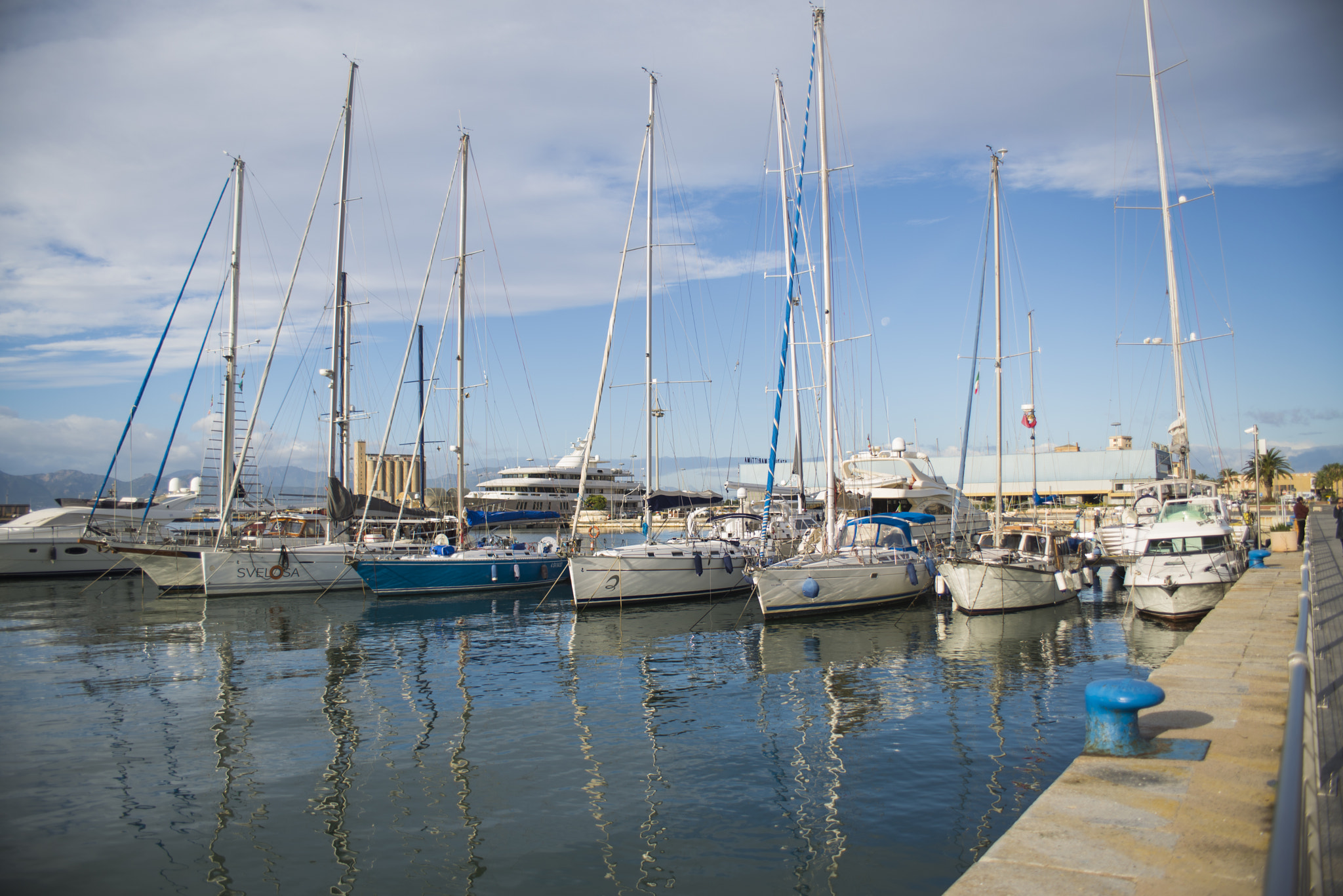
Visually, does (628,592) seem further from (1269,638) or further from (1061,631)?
(1269,638)

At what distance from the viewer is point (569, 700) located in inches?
597

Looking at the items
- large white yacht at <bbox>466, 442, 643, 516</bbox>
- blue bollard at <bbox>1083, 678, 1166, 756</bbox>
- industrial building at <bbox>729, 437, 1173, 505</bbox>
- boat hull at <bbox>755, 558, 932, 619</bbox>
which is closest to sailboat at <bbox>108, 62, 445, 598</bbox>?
boat hull at <bbox>755, 558, 932, 619</bbox>

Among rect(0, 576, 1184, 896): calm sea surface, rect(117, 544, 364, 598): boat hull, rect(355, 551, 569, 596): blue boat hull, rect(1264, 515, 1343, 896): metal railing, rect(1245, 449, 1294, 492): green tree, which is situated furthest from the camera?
rect(1245, 449, 1294, 492): green tree

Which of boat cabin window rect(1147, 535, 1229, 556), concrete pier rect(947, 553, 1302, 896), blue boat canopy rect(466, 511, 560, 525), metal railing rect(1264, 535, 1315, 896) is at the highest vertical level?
metal railing rect(1264, 535, 1315, 896)

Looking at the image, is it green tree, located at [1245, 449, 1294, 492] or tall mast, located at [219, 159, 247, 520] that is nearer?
tall mast, located at [219, 159, 247, 520]

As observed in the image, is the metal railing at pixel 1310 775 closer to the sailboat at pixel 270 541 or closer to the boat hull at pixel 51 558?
the sailboat at pixel 270 541

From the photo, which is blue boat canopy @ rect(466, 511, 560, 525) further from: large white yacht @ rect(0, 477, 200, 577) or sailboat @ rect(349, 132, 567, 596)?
large white yacht @ rect(0, 477, 200, 577)

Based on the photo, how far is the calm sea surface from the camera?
330 inches

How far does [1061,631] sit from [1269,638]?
10.4 m

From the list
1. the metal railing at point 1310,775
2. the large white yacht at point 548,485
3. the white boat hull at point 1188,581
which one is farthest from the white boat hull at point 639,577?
the large white yacht at point 548,485

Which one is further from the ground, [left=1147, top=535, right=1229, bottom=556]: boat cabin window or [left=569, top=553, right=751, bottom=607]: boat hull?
[left=1147, top=535, right=1229, bottom=556]: boat cabin window

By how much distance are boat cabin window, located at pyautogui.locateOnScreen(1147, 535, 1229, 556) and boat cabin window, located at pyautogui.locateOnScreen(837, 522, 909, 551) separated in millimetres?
8252

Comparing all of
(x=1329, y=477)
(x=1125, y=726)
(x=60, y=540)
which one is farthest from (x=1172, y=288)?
(x=1329, y=477)

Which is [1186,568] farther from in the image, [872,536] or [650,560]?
[650,560]
